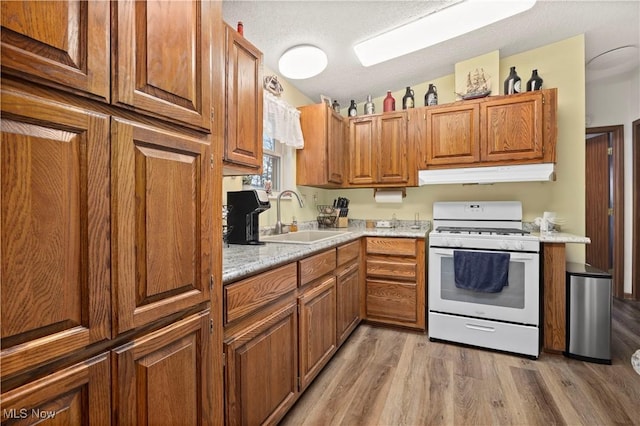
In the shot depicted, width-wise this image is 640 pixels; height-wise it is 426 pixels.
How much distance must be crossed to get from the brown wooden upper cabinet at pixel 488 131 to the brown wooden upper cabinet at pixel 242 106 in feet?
6.09

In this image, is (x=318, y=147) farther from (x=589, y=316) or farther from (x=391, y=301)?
(x=589, y=316)

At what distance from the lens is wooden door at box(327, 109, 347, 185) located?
299 centimetres

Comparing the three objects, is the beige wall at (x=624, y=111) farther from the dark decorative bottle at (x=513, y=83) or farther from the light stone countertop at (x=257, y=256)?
the light stone countertop at (x=257, y=256)

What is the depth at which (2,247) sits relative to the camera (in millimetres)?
532

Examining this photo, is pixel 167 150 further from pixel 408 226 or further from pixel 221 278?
pixel 408 226

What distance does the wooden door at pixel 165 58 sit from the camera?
28.0 inches

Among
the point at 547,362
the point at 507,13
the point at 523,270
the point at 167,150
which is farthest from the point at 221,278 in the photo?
the point at 507,13

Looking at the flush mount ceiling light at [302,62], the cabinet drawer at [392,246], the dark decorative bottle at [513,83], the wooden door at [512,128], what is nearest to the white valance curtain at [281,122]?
the flush mount ceiling light at [302,62]

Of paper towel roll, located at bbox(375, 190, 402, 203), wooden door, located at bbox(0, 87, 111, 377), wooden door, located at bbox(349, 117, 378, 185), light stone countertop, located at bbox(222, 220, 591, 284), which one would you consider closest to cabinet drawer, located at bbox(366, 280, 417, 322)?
light stone countertop, located at bbox(222, 220, 591, 284)

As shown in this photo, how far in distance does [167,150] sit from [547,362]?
278 cm

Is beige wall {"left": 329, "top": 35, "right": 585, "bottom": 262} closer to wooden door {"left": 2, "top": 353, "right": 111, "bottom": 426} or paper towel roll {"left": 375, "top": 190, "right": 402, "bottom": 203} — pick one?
paper towel roll {"left": 375, "top": 190, "right": 402, "bottom": 203}

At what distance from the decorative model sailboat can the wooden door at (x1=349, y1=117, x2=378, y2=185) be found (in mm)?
904

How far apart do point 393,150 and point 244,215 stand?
1879mm

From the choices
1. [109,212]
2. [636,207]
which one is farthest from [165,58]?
[636,207]
